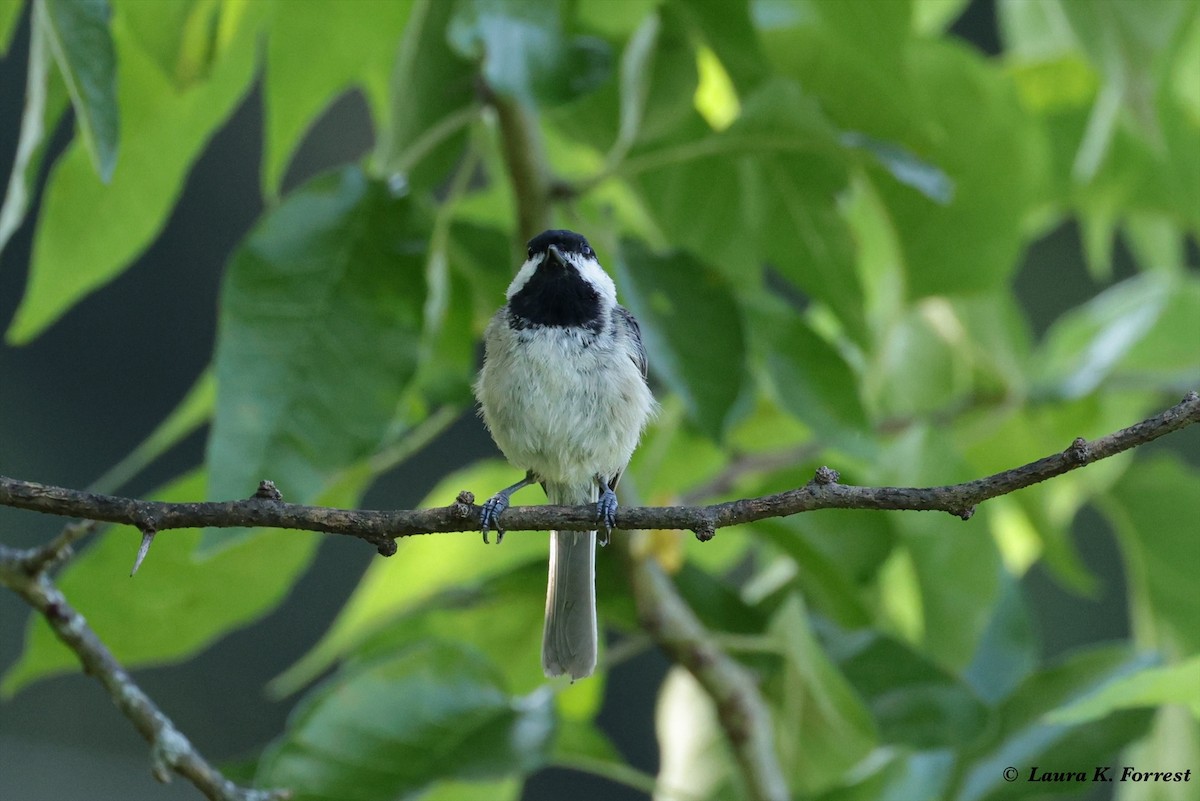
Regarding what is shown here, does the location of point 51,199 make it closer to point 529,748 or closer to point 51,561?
point 51,561

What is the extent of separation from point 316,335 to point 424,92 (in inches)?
17.8

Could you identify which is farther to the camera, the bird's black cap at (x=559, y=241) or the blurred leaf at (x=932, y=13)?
the blurred leaf at (x=932, y=13)

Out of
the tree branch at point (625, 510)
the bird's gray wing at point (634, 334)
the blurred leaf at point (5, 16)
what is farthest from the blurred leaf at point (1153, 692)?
the blurred leaf at point (5, 16)

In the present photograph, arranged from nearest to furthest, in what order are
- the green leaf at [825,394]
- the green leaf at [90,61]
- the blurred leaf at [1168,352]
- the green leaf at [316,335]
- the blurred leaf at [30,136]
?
the green leaf at [90,61] → the blurred leaf at [30,136] → the green leaf at [316,335] → the green leaf at [825,394] → the blurred leaf at [1168,352]

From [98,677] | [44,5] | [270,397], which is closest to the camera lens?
[44,5]

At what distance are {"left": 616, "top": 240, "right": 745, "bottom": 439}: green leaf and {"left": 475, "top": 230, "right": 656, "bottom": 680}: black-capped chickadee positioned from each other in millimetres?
158

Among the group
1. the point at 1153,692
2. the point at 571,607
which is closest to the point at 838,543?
the point at 571,607

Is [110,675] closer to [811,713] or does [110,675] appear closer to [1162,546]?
[811,713]

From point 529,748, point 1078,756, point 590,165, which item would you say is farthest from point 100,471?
point 1078,756

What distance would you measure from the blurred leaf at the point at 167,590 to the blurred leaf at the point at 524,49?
2.95 ft

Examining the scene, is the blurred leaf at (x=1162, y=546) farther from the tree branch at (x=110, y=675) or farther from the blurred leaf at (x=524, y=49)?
the tree branch at (x=110, y=675)

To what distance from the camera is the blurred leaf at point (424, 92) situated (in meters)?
2.02

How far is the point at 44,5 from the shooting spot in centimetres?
164

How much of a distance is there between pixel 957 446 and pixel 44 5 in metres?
1.95
